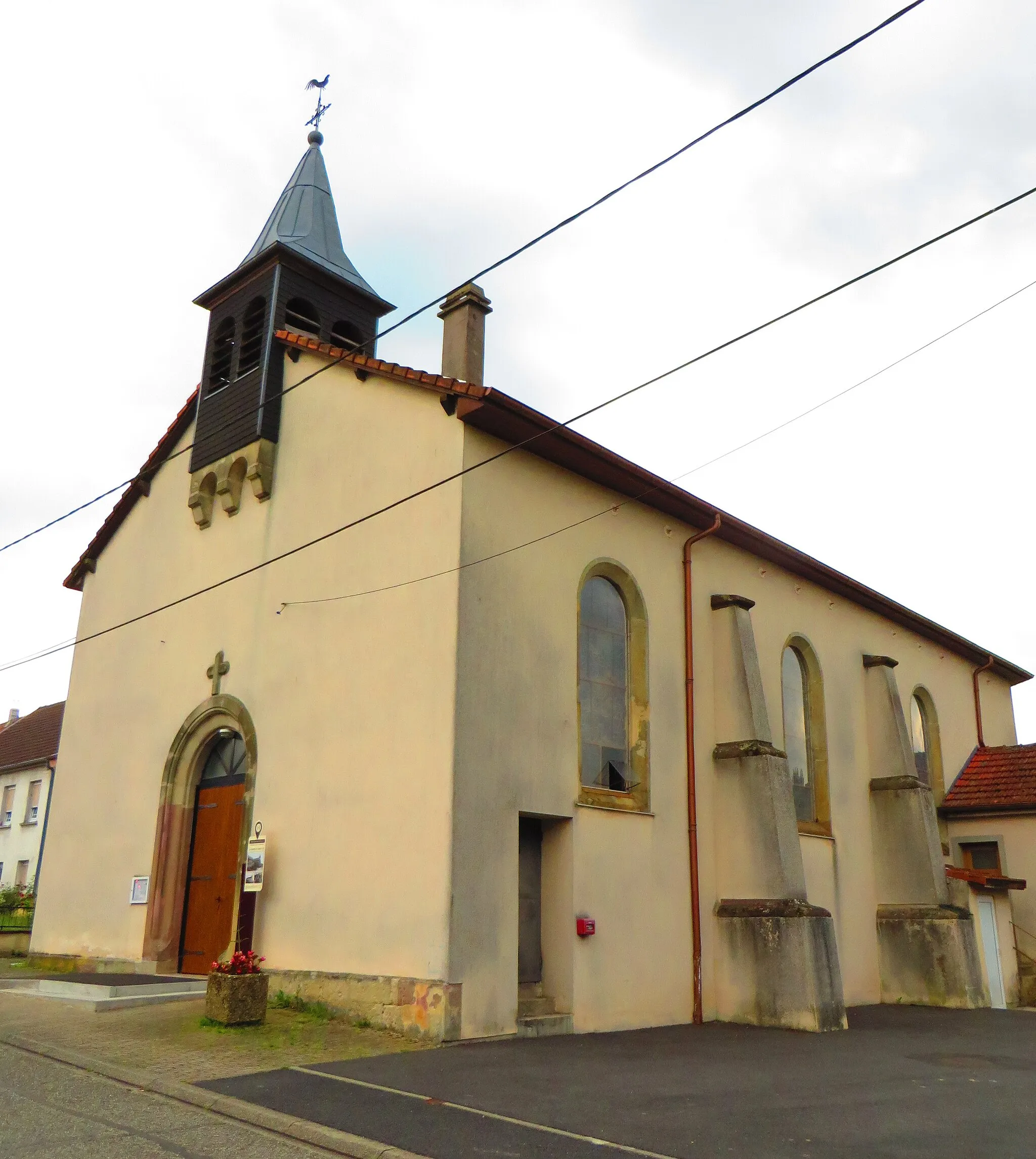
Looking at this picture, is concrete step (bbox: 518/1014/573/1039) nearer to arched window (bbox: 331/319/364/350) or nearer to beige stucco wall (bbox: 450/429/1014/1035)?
beige stucco wall (bbox: 450/429/1014/1035)

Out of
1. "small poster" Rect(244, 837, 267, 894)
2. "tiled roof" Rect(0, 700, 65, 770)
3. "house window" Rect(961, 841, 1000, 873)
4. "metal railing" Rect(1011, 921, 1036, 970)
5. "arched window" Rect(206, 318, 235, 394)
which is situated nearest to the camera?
"small poster" Rect(244, 837, 267, 894)

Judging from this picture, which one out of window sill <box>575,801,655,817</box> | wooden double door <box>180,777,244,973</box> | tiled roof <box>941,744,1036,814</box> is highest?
tiled roof <box>941,744,1036,814</box>

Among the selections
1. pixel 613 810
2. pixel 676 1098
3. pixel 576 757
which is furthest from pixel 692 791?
pixel 676 1098

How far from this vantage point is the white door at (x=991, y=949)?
57.4 feet

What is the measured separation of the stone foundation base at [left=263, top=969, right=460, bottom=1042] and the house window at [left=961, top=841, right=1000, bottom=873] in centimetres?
1359

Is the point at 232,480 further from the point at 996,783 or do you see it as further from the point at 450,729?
the point at 996,783

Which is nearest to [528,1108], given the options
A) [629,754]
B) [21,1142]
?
[21,1142]

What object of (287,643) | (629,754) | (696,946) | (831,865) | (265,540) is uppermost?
(265,540)

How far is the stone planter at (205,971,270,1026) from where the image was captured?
10.2m

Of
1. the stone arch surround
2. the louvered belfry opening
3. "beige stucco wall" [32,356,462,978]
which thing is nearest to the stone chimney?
"beige stucco wall" [32,356,462,978]

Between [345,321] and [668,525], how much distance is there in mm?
5839

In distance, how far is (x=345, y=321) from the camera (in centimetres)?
1622

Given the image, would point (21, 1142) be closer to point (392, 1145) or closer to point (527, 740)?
point (392, 1145)

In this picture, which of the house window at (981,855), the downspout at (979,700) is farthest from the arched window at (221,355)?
the downspout at (979,700)
